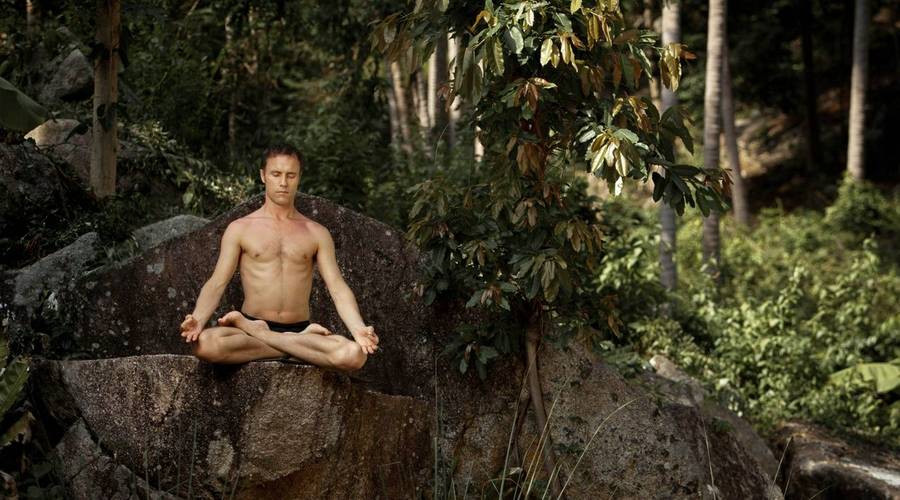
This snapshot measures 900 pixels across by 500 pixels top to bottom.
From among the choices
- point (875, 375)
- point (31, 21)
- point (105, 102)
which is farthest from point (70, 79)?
point (875, 375)

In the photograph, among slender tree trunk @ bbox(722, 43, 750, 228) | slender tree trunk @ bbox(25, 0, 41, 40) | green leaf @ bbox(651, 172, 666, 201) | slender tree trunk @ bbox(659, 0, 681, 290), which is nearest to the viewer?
green leaf @ bbox(651, 172, 666, 201)

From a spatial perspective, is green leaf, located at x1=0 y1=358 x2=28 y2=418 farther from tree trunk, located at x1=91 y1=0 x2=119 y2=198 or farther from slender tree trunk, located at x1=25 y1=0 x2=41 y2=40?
slender tree trunk, located at x1=25 y1=0 x2=41 y2=40

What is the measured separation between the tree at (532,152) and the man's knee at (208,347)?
1.63 metres

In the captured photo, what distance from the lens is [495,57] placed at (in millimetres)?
5402

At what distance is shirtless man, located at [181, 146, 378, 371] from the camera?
4.67 m

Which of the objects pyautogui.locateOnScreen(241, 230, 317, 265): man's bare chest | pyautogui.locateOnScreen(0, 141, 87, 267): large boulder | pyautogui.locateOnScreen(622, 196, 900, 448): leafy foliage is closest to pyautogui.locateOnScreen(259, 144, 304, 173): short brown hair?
pyautogui.locateOnScreen(241, 230, 317, 265): man's bare chest

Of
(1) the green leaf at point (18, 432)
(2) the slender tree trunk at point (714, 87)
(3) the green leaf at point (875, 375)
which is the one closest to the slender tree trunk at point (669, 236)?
(2) the slender tree trunk at point (714, 87)

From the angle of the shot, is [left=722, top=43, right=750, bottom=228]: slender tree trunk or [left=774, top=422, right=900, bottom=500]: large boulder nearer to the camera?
[left=774, top=422, right=900, bottom=500]: large boulder

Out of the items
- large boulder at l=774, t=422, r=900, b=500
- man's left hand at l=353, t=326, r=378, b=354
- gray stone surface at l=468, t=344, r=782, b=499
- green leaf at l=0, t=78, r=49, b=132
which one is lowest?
large boulder at l=774, t=422, r=900, b=500

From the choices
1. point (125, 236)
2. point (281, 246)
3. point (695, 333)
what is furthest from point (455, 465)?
point (695, 333)

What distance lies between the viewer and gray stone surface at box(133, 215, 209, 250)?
706 cm

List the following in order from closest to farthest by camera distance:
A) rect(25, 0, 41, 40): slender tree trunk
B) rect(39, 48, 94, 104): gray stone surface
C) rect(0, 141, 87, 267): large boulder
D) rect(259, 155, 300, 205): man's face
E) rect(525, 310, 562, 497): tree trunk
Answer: rect(259, 155, 300, 205): man's face < rect(525, 310, 562, 497): tree trunk < rect(0, 141, 87, 267): large boulder < rect(39, 48, 94, 104): gray stone surface < rect(25, 0, 41, 40): slender tree trunk

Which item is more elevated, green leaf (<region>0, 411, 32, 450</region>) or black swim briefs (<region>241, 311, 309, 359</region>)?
black swim briefs (<region>241, 311, 309, 359</region>)

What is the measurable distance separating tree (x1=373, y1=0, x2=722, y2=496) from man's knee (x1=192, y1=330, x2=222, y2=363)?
1.63 metres
